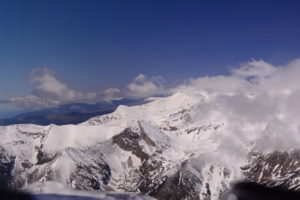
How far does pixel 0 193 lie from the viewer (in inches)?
1405

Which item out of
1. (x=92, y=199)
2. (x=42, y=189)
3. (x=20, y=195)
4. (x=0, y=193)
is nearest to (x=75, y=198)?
(x=92, y=199)

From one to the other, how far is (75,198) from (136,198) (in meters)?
5.13

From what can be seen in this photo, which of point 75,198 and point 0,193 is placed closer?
point 75,198

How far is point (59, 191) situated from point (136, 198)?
7040mm

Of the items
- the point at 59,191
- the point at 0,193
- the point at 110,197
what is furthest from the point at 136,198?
the point at 0,193

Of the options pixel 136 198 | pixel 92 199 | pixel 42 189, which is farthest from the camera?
pixel 42 189

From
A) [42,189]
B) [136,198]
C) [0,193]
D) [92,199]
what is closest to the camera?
[92,199]

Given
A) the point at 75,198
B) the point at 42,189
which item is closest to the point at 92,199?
the point at 75,198

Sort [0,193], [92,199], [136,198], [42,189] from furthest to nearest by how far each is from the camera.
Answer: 1. [0,193]
2. [42,189]
3. [136,198]
4. [92,199]

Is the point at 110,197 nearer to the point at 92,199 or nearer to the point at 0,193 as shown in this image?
the point at 92,199

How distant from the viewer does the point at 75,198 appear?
95.3 feet

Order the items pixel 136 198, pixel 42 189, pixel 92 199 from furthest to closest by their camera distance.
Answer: pixel 42 189 → pixel 136 198 → pixel 92 199

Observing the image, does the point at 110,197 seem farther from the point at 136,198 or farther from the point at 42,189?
the point at 42,189

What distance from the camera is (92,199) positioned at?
28203 millimetres
